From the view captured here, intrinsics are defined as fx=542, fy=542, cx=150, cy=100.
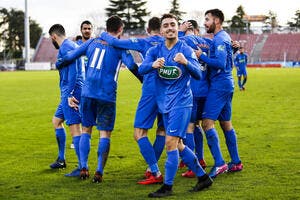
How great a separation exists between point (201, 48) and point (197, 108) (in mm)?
939

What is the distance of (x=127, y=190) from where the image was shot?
7117 mm

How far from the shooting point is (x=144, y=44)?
25.0 ft

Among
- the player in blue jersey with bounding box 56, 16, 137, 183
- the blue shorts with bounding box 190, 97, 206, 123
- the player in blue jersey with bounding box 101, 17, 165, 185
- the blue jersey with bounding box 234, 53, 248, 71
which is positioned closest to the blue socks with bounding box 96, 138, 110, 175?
the player in blue jersey with bounding box 56, 16, 137, 183

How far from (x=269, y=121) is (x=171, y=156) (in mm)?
8278

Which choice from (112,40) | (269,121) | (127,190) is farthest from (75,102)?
(269,121)

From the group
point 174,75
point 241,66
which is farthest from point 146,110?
point 241,66

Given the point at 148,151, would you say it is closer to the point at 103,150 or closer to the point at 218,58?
the point at 103,150

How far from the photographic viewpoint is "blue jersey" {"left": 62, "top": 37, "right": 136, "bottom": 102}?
7.68 metres

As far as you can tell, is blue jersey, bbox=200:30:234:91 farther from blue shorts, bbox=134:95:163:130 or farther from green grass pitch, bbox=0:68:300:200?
green grass pitch, bbox=0:68:300:200

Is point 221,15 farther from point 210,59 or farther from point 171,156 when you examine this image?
point 171,156

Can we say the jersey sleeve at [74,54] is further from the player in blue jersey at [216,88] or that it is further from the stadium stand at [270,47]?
the stadium stand at [270,47]

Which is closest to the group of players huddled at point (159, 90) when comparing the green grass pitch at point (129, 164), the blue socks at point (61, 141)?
the green grass pitch at point (129, 164)

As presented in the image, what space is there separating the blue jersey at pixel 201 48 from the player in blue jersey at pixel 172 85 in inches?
34.6

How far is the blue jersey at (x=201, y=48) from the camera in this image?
7707 millimetres
